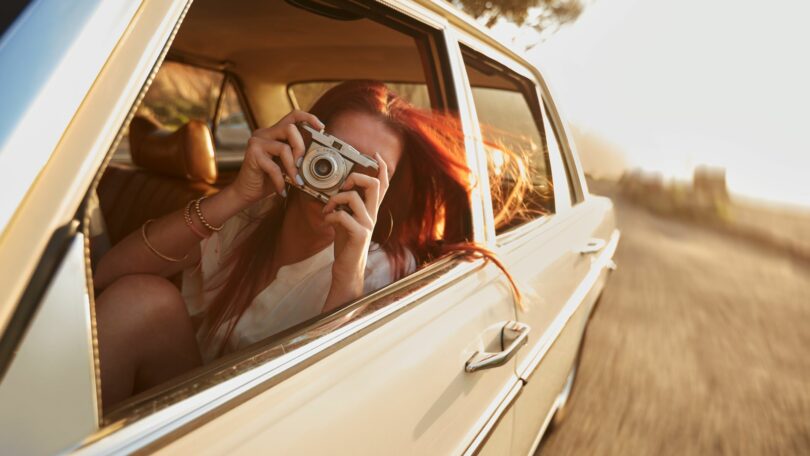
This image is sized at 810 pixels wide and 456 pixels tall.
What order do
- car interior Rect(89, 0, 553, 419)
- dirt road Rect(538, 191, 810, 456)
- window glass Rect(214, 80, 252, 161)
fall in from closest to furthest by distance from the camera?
car interior Rect(89, 0, 553, 419), dirt road Rect(538, 191, 810, 456), window glass Rect(214, 80, 252, 161)

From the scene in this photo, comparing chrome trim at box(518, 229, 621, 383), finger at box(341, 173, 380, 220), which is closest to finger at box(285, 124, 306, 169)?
finger at box(341, 173, 380, 220)

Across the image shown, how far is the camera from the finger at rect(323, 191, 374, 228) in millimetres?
1208

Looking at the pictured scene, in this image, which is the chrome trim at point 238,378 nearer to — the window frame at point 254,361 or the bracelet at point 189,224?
the window frame at point 254,361

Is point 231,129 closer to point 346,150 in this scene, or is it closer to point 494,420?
point 346,150

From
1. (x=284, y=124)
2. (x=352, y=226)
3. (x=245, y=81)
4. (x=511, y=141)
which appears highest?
(x=245, y=81)

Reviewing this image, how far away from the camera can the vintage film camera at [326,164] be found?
4.03 feet

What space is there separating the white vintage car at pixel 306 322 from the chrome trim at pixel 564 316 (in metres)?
0.01

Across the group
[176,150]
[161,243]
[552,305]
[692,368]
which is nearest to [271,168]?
[161,243]

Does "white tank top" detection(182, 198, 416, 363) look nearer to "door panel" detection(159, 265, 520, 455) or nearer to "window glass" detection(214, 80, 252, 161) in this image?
"door panel" detection(159, 265, 520, 455)

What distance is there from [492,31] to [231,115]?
2.06 metres

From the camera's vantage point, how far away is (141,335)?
1.20 m

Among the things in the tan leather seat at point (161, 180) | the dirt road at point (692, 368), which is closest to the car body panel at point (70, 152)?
the tan leather seat at point (161, 180)

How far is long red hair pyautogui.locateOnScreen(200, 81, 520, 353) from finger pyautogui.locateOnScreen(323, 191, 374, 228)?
0.38m

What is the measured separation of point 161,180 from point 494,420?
76.3 inches
